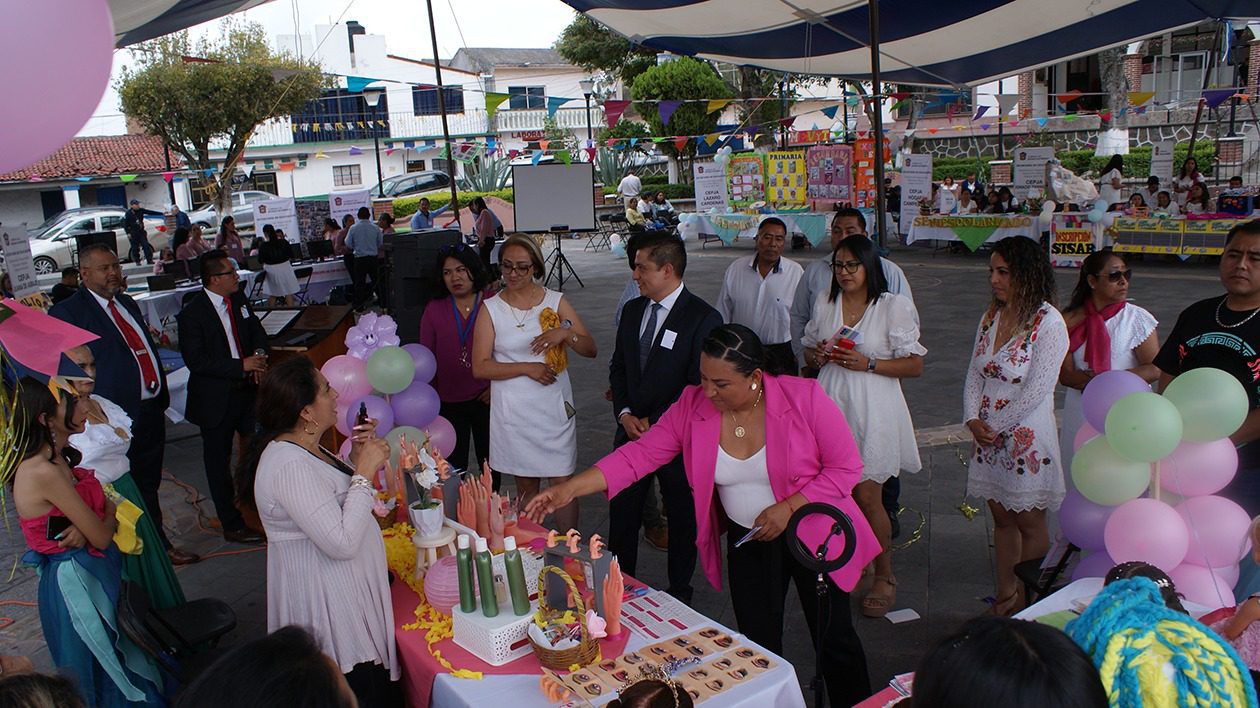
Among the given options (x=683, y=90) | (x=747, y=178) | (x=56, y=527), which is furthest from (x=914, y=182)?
(x=56, y=527)

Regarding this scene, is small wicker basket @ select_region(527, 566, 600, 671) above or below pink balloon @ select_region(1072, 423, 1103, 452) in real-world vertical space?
below

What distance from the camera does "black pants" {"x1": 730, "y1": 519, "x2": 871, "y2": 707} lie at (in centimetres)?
288

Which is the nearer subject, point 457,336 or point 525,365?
point 525,365

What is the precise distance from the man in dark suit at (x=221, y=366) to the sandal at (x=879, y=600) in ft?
10.6

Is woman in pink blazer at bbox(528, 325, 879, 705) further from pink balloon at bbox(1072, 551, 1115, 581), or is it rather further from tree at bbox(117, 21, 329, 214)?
tree at bbox(117, 21, 329, 214)

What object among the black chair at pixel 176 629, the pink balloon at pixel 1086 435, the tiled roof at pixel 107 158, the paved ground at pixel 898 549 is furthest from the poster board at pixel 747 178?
the tiled roof at pixel 107 158

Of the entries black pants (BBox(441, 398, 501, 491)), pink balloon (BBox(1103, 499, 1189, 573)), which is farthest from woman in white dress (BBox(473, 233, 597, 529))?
pink balloon (BBox(1103, 499, 1189, 573))

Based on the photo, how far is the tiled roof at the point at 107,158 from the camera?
26922mm

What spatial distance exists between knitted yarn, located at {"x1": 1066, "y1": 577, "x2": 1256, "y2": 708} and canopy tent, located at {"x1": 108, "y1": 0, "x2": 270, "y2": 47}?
214 inches

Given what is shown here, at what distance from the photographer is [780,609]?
2963 millimetres

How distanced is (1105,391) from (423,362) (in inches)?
115

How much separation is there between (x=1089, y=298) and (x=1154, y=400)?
1.34 m

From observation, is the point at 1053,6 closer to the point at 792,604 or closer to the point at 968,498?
the point at 968,498

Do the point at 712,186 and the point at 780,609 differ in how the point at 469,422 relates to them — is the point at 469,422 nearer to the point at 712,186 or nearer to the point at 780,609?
the point at 780,609
